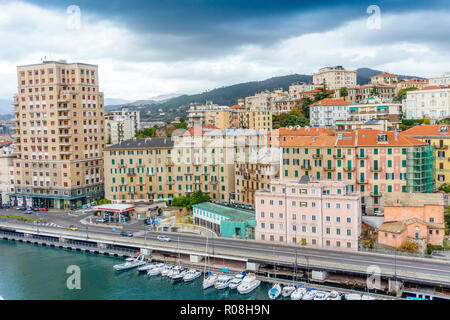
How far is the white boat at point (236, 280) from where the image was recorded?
4159cm

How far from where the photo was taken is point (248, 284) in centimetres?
4103

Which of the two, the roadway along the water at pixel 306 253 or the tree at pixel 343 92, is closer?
the roadway along the water at pixel 306 253

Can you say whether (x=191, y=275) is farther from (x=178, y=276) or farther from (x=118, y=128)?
(x=118, y=128)

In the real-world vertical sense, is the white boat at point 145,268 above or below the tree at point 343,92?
below

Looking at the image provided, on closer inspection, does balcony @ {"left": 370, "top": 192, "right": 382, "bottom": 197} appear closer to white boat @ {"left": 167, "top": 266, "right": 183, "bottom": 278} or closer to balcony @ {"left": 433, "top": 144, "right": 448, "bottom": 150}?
balcony @ {"left": 433, "top": 144, "right": 448, "bottom": 150}

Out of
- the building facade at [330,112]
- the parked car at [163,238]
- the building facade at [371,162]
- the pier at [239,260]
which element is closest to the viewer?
the pier at [239,260]

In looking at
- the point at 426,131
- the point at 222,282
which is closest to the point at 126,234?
the point at 222,282

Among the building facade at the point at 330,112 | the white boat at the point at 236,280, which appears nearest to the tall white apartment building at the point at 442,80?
the building facade at the point at 330,112

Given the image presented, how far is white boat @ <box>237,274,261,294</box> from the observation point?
133ft

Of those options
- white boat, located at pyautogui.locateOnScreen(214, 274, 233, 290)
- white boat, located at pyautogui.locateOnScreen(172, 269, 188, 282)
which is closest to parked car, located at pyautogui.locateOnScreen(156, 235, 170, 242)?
white boat, located at pyautogui.locateOnScreen(172, 269, 188, 282)

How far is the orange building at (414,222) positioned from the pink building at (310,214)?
321 cm

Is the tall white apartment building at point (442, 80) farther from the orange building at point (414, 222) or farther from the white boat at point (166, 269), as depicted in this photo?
the white boat at point (166, 269)

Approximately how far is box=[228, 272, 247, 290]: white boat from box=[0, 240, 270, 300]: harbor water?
484mm

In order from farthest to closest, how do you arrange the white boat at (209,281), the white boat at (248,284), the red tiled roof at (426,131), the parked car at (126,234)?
the red tiled roof at (426,131) < the parked car at (126,234) < the white boat at (209,281) < the white boat at (248,284)
